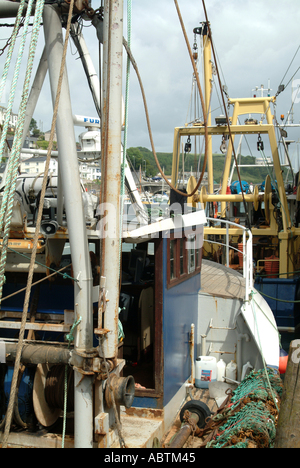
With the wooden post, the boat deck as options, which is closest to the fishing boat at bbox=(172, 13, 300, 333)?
the boat deck

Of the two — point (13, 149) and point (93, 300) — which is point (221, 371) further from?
point (13, 149)

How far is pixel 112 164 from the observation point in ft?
12.7

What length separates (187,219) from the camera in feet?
20.8

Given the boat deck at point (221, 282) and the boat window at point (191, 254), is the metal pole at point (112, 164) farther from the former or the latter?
the boat deck at point (221, 282)

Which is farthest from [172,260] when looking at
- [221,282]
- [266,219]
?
[266,219]

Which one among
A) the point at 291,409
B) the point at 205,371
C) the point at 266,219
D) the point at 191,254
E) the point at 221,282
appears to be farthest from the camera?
the point at 266,219

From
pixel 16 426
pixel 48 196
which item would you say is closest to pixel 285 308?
pixel 48 196

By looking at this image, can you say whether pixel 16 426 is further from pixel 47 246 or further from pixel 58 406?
pixel 47 246

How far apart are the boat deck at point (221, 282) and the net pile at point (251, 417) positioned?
1.81 meters

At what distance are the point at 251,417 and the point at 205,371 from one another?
2.31 meters

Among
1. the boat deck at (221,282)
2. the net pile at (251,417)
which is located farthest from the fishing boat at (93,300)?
the net pile at (251,417)

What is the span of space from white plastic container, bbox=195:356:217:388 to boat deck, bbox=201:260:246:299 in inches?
47.4

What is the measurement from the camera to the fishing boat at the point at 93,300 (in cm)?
386

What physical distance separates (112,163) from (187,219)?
8.75 feet
